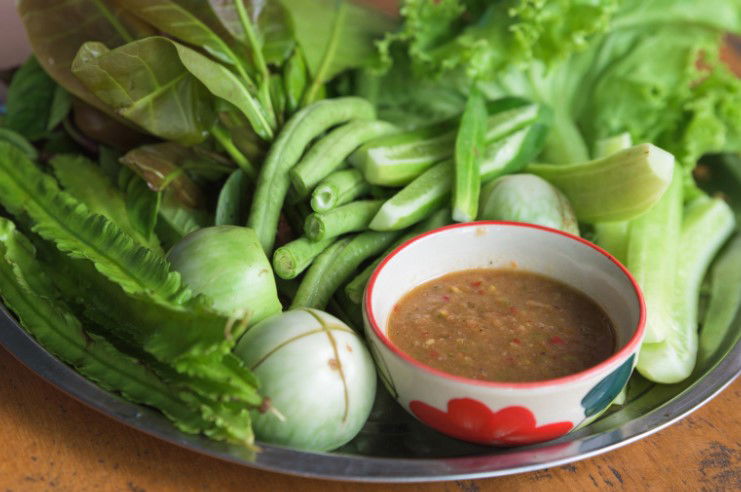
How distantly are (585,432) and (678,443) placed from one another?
0.15 m

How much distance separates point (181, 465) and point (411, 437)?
0.34 metres

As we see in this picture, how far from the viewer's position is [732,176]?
5.92ft

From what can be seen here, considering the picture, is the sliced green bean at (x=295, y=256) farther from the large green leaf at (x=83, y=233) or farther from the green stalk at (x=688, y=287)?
the green stalk at (x=688, y=287)

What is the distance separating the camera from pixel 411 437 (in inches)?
46.8

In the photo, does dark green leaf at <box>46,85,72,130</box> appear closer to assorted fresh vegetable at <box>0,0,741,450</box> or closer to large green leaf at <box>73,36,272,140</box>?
assorted fresh vegetable at <box>0,0,741,450</box>

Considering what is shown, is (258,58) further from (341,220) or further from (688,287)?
(688,287)

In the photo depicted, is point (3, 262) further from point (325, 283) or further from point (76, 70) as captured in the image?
point (325, 283)

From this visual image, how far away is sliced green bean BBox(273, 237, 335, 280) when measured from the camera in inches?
51.2

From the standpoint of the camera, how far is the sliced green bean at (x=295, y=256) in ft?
4.27

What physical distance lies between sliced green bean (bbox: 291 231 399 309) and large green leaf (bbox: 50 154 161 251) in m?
0.30

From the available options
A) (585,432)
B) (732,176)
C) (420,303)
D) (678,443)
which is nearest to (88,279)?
(420,303)

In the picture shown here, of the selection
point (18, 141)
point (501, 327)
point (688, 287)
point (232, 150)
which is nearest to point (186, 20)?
point (232, 150)

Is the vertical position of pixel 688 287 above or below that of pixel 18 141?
below

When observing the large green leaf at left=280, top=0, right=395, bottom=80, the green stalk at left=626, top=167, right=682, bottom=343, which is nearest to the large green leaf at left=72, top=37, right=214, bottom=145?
the large green leaf at left=280, top=0, right=395, bottom=80
